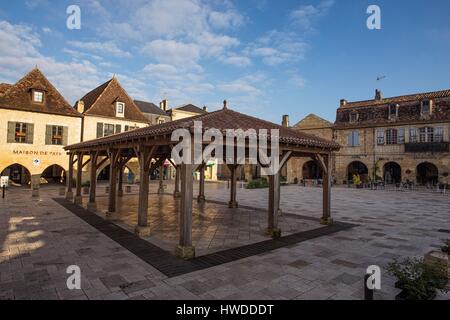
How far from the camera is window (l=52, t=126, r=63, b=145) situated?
854 inches

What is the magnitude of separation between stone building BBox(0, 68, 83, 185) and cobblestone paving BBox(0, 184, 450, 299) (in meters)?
13.3

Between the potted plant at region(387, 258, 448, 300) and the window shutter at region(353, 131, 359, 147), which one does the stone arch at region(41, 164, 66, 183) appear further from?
the window shutter at region(353, 131, 359, 147)

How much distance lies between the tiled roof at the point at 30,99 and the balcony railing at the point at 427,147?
31645 millimetres

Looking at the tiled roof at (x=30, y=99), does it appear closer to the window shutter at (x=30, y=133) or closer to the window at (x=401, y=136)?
the window shutter at (x=30, y=133)

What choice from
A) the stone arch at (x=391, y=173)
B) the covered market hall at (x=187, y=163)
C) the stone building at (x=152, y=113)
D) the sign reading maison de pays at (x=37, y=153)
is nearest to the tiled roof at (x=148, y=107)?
the stone building at (x=152, y=113)

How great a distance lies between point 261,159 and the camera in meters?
8.09

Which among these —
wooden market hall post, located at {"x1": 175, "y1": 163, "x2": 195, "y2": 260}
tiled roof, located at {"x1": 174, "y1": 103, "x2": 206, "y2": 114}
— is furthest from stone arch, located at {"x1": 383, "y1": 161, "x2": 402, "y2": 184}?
wooden market hall post, located at {"x1": 175, "y1": 163, "x2": 195, "y2": 260}

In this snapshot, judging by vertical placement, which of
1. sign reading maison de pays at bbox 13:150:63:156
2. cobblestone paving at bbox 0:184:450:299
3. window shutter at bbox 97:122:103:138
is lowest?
cobblestone paving at bbox 0:184:450:299

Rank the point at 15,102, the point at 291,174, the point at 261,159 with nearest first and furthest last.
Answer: the point at 261,159 < the point at 15,102 < the point at 291,174

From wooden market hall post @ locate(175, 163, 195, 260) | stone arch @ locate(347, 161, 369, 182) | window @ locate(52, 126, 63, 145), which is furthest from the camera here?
stone arch @ locate(347, 161, 369, 182)
